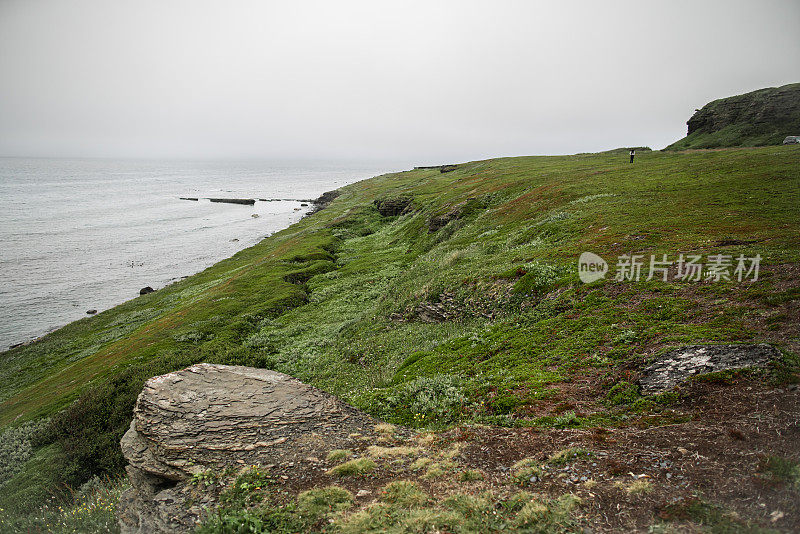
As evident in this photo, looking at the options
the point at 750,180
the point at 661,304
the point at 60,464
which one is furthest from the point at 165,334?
the point at 750,180

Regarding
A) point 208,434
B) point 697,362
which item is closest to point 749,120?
point 697,362

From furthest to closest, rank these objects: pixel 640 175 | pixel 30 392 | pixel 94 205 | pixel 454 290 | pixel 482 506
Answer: pixel 94 205 → pixel 640 175 → pixel 30 392 → pixel 454 290 → pixel 482 506

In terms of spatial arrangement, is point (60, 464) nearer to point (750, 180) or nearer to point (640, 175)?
point (750, 180)

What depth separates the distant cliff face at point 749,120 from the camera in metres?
77.2

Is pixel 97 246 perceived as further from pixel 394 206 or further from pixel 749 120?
pixel 749 120

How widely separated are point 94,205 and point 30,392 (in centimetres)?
16612

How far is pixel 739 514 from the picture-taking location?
6.88 meters

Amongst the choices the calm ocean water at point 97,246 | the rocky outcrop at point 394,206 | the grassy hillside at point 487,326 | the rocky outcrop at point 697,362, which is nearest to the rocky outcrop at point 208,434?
the grassy hillside at point 487,326

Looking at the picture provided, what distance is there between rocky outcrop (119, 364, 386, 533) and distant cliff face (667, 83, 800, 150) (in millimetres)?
103025

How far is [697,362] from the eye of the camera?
11.7 meters

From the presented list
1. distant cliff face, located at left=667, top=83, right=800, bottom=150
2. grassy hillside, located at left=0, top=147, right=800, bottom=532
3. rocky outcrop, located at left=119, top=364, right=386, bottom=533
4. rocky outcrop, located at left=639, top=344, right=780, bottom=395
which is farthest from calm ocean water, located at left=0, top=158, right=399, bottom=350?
distant cliff face, located at left=667, top=83, right=800, bottom=150

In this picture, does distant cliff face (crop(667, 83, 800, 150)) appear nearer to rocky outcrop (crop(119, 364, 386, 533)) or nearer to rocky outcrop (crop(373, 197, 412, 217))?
rocky outcrop (crop(373, 197, 412, 217))

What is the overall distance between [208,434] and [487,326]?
1494 cm

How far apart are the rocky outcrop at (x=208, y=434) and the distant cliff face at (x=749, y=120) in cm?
10302
